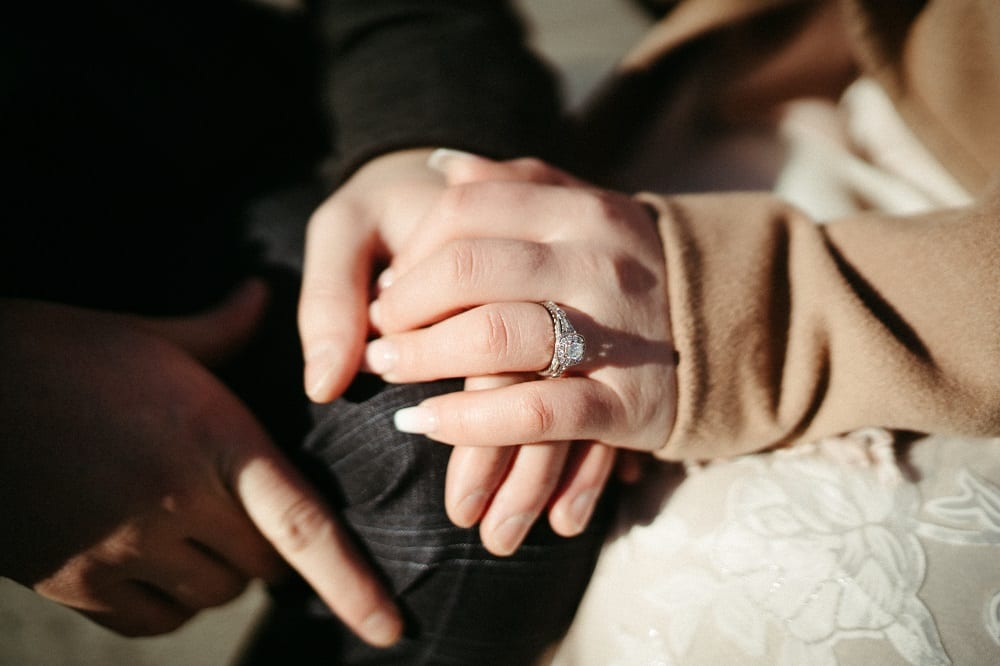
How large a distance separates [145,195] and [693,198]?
2.64 ft

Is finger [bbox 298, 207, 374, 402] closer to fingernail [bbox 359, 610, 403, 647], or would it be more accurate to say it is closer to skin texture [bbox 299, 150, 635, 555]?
skin texture [bbox 299, 150, 635, 555]

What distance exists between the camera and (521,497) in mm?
549

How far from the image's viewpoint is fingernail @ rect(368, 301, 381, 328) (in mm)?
585

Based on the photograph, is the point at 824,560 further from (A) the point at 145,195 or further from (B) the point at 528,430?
(A) the point at 145,195

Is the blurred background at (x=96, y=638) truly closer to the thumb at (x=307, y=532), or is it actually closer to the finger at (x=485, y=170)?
the thumb at (x=307, y=532)

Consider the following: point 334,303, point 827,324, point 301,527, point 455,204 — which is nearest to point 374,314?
point 334,303

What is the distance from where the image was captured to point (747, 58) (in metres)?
0.89

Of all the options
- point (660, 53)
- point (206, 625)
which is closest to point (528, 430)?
point (660, 53)

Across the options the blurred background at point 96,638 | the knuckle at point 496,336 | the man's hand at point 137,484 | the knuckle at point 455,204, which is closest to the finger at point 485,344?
the knuckle at point 496,336

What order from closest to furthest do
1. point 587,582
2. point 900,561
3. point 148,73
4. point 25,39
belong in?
point 900,561
point 587,582
point 25,39
point 148,73

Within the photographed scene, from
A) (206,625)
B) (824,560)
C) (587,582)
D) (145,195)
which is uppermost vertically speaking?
(145,195)

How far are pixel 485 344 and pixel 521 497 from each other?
0.17m

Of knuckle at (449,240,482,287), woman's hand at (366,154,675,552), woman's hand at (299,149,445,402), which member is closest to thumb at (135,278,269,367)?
woman's hand at (299,149,445,402)

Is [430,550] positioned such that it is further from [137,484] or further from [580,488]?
[137,484]
